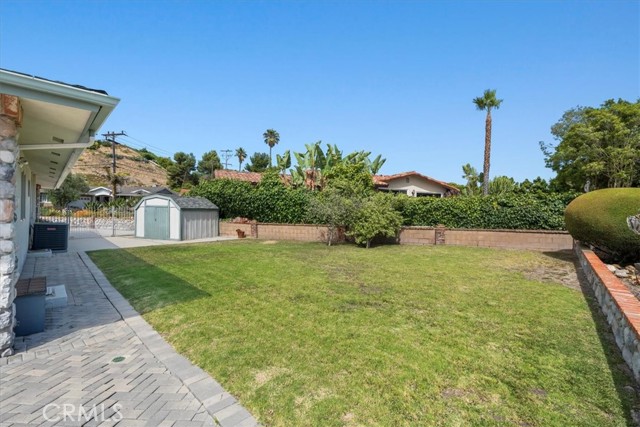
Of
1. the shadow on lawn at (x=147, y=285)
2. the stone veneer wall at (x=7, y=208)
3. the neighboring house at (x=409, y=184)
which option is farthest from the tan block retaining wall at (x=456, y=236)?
the stone veneer wall at (x=7, y=208)

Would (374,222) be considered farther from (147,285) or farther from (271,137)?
(271,137)

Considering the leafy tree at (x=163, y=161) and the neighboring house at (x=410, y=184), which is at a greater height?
the leafy tree at (x=163, y=161)

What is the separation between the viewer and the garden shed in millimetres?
18844

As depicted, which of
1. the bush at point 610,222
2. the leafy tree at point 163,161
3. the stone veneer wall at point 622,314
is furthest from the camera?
the leafy tree at point 163,161

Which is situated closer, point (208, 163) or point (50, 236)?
point (50, 236)

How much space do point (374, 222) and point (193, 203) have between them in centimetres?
1137

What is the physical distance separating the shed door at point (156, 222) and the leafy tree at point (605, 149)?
77.4ft

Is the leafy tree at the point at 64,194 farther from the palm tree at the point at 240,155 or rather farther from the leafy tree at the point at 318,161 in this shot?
the palm tree at the point at 240,155

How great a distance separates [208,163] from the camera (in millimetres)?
61125

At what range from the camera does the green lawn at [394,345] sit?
3025mm

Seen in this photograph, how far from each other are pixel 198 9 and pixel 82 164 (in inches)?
3067

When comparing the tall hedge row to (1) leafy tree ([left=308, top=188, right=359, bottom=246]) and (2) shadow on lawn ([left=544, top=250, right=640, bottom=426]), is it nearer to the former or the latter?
(1) leafy tree ([left=308, top=188, right=359, bottom=246])

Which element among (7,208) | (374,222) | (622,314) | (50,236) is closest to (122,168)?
(50,236)

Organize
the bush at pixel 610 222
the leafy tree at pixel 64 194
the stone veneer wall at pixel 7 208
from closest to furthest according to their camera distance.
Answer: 1. the stone veneer wall at pixel 7 208
2. the bush at pixel 610 222
3. the leafy tree at pixel 64 194
